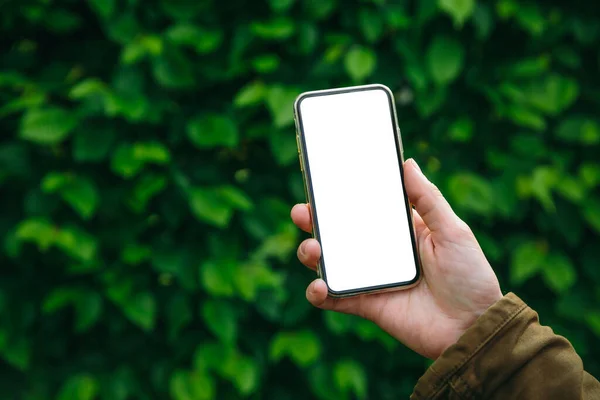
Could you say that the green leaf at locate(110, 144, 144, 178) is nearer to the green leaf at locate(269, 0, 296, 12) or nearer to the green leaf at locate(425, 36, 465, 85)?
the green leaf at locate(269, 0, 296, 12)

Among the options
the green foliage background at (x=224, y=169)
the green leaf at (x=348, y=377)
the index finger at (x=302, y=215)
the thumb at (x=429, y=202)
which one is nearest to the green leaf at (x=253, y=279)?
the green foliage background at (x=224, y=169)

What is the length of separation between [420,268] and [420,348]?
13cm

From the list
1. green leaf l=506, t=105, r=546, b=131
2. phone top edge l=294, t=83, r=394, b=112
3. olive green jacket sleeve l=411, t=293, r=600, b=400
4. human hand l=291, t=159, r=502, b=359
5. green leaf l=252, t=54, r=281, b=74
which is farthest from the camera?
green leaf l=506, t=105, r=546, b=131

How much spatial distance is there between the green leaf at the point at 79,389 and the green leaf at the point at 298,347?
436mm

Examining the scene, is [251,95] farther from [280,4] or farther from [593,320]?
[593,320]

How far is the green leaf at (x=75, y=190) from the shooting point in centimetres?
142

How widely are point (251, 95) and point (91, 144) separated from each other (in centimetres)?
39

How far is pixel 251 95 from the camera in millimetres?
1482

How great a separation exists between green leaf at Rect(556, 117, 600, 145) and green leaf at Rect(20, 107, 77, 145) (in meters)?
1.23

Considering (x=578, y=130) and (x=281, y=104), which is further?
(x=578, y=130)

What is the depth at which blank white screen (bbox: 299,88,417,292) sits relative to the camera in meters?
1.06

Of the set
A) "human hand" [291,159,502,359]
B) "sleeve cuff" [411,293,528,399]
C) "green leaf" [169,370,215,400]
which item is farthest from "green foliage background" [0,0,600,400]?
"sleeve cuff" [411,293,528,399]

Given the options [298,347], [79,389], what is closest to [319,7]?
[298,347]

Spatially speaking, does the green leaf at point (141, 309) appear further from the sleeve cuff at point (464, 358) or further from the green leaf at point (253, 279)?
the sleeve cuff at point (464, 358)
